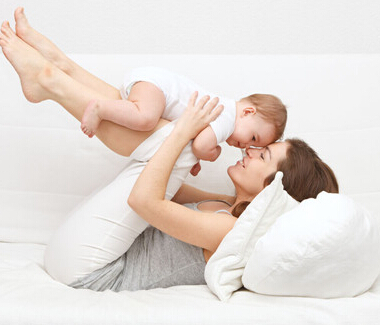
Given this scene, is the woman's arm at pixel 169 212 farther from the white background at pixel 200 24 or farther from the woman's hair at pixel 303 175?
the white background at pixel 200 24

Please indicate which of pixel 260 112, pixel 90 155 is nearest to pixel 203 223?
pixel 260 112

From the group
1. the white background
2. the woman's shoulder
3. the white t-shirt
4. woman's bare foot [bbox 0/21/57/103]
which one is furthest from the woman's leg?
the white background

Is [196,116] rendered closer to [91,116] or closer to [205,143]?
[205,143]

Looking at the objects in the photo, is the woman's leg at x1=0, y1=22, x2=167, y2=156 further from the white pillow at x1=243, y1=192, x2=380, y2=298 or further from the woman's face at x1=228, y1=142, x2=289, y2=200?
the white pillow at x1=243, y1=192, x2=380, y2=298

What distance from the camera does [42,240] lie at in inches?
75.9

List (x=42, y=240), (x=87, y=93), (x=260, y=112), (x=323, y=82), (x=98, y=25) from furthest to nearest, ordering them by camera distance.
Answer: (x=98, y=25), (x=323, y=82), (x=42, y=240), (x=260, y=112), (x=87, y=93)

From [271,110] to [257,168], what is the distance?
22 cm

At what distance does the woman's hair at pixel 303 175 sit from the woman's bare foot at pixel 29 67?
0.77 metres

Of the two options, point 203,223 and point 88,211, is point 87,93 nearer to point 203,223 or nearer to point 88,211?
point 88,211

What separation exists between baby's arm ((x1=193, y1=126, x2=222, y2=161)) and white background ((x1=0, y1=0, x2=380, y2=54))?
111cm

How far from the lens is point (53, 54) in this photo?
1.66 metres

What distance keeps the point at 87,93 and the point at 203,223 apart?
543 millimetres

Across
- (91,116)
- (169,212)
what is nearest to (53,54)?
(91,116)

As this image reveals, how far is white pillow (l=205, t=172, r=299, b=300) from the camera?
4.41ft
